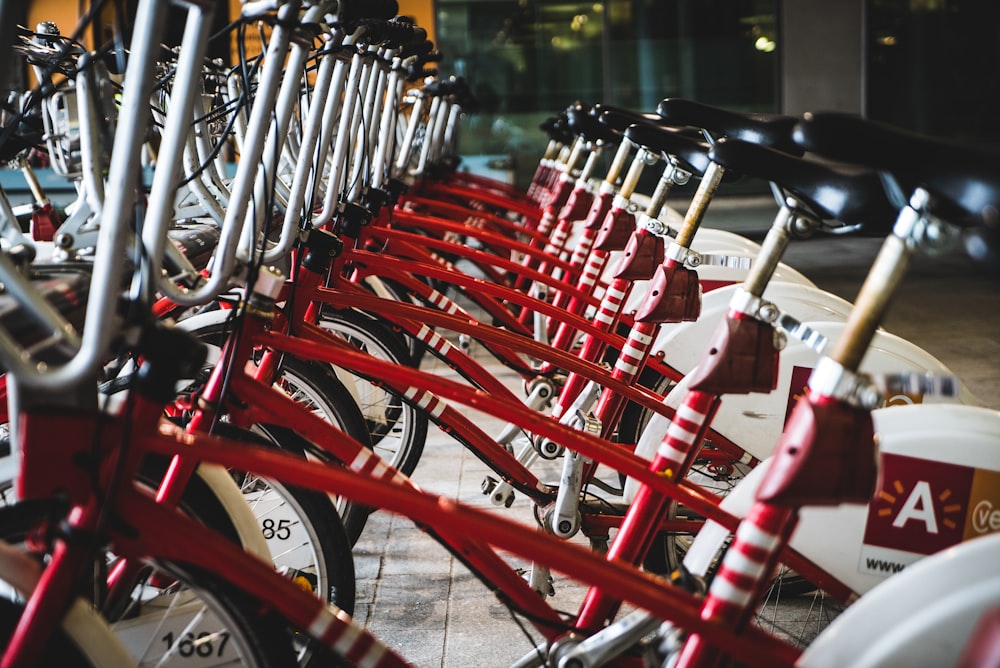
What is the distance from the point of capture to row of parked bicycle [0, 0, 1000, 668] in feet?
3.94

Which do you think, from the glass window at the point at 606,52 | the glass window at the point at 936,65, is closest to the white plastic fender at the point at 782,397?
the glass window at the point at 606,52

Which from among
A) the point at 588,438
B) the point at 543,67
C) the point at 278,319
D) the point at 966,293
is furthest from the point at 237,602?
the point at 543,67

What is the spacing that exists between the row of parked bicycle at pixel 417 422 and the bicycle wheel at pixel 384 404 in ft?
0.03

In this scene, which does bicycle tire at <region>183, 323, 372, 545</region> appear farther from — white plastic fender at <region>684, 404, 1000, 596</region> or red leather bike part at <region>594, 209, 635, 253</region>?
red leather bike part at <region>594, 209, 635, 253</region>

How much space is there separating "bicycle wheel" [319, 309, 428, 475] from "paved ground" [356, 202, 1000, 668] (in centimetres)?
21

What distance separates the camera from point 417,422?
9.14 feet

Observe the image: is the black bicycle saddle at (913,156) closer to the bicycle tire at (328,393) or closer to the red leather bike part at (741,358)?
the red leather bike part at (741,358)

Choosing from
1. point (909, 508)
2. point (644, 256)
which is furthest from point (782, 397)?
point (909, 508)

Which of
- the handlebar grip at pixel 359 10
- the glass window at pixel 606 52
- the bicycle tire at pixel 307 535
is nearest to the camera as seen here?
the bicycle tire at pixel 307 535

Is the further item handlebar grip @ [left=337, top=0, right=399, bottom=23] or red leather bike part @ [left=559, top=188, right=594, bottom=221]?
red leather bike part @ [left=559, top=188, right=594, bottom=221]

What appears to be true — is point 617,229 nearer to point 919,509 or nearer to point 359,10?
point 359,10

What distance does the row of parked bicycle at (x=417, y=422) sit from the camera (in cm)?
120

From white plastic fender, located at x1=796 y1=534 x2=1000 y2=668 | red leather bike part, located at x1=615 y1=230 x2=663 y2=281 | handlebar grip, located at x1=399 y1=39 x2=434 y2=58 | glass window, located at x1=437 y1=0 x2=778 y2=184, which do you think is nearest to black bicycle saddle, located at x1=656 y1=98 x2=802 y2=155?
red leather bike part, located at x1=615 y1=230 x2=663 y2=281

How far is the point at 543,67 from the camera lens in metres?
8.51
